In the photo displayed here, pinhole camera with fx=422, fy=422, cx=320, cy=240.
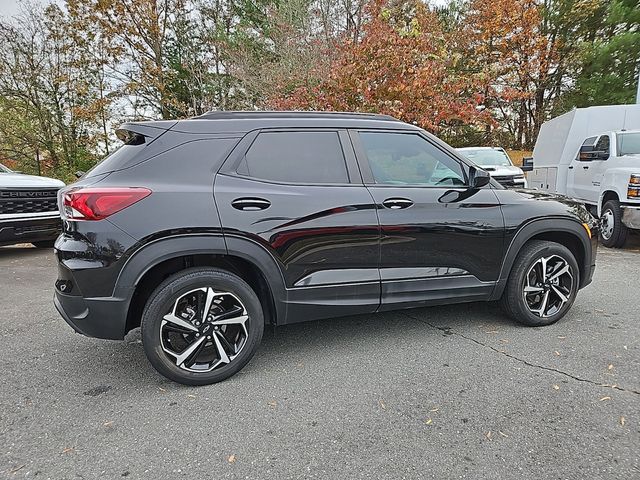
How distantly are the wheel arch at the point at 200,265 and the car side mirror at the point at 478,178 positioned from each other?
173 cm

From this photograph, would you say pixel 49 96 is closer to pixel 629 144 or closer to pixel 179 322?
pixel 179 322

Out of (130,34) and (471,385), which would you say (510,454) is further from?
(130,34)

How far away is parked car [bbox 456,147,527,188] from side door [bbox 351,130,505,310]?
7034 mm

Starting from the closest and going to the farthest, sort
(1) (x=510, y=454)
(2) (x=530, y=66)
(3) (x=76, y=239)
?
(1) (x=510, y=454) < (3) (x=76, y=239) < (2) (x=530, y=66)

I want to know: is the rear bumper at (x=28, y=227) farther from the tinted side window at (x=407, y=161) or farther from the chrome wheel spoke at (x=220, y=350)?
the tinted side window at (x=407, y=161)

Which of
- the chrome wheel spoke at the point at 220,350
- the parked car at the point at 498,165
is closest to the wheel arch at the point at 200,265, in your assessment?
the chrome wheel spoke at the point at 220,350

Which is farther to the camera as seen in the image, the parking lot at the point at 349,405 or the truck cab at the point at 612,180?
the truck cab at the point at 612,180

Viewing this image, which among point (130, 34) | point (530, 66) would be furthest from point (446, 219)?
point (530, 66)

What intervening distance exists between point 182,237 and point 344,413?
1.46 meters

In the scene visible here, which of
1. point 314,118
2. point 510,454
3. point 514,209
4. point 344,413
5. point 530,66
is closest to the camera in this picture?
point 510,454

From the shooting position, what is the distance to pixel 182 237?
267 cm

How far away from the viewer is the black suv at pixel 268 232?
2.63 meters

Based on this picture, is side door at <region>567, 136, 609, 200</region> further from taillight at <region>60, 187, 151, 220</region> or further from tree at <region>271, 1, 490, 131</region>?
taillight at <region>60, 187, 151, 220</region>

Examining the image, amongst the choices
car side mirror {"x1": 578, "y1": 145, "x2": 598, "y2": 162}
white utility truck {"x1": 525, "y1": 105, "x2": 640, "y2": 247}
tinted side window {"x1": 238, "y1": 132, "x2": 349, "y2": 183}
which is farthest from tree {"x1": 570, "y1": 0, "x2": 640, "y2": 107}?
tinted side window {"x1": 238, "y1": 132, "x2": 349, "y2": 183}
